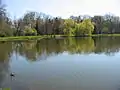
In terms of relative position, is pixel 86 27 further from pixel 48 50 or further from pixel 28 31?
pixel 48 50

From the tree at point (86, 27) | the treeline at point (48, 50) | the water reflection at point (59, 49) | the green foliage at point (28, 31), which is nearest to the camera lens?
the treeline at point (48, 50)

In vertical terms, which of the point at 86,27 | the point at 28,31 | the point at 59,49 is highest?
the point at 86,27

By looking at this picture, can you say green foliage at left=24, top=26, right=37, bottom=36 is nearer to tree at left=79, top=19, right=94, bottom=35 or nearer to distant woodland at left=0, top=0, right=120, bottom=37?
distant woodland at left=0, top=0, right=120, bottom=37

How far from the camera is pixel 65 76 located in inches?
527

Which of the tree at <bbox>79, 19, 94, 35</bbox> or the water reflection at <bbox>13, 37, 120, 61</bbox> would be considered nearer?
the water reflection at <bbox>13, 37, 120, 61</bbox>

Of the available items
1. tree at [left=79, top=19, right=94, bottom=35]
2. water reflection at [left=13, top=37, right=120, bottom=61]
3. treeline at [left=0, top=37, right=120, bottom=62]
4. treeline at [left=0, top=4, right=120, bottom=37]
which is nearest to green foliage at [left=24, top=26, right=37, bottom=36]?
treeline at [left=0, top=4, right=120, bottom=37]

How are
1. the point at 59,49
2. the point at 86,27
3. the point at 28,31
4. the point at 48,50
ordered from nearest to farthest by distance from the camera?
1. the point at 48,50
2. the point at 59,49
3. the point at 28,31
4. the point at 86,27

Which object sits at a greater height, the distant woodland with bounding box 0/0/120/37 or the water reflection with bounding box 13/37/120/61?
the distant woodland with bounding box 0/0/120/37

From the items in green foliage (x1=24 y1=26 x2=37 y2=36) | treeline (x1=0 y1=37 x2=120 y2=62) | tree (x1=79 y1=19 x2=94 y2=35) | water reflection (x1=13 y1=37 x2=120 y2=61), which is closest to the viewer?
treeline (x1=0 y1=37 x2=120 y2=62)

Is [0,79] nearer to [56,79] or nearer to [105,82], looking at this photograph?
[56,79]

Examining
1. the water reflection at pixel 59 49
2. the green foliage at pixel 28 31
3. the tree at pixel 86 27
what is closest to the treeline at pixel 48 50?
the water reflection at pixel 59 49

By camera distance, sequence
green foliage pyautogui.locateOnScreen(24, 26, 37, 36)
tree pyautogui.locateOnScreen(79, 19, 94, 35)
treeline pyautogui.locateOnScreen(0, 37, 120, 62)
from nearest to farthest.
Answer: treeline pyautogui.locateOnScreen(0, 37, 120, 62) < green foliage pyautogui.locateOnScreen(24, 26, 37, 36) < tree pyautogui.locateOnScreen(79, 19, 94, 35)

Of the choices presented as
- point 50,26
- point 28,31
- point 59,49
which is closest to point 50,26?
point 50,26

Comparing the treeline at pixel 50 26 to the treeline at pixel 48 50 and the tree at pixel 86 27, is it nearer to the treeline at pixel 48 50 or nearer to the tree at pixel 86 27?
the tree at pixel 86 27
